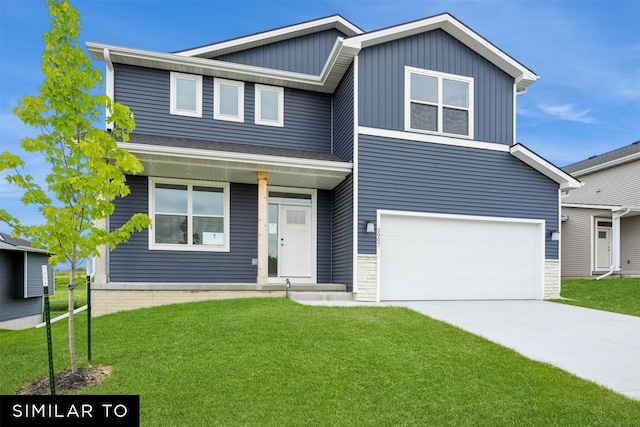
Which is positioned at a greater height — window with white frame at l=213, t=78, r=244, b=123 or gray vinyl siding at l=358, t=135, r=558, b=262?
window with white frame at l=213, t=78, r=244, b=123

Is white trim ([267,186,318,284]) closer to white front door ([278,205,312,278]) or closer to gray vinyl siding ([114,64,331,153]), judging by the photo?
white front door ([278,205,312,278])

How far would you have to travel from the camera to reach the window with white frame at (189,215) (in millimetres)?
10047

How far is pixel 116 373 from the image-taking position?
4.63 metres

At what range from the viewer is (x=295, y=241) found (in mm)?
11000

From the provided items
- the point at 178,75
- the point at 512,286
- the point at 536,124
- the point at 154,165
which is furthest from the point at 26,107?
the point at 536,124

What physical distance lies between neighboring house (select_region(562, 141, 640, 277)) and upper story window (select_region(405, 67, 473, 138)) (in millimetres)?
8390

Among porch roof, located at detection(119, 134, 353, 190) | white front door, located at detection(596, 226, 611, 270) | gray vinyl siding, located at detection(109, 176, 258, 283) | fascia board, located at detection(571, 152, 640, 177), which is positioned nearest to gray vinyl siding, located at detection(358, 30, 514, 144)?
porch roof, located at detection(119, 134, 353, 190)

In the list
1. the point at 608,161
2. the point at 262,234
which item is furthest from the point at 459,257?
the point at 608,161

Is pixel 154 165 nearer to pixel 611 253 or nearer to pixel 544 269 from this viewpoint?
pixel 544 269

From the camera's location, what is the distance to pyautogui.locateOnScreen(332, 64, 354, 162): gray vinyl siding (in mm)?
10172

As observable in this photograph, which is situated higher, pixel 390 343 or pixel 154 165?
pixel 154 165

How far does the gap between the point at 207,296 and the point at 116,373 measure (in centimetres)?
456

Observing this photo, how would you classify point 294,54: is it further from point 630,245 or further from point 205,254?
point 630,245

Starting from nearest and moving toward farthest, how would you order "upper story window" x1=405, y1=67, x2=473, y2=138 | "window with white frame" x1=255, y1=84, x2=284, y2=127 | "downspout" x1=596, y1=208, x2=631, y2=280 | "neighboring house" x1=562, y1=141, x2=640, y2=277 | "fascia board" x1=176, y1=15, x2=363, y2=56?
"upper story window" x1=405, y1=67, x2=473, y2=138 < "window with white frame" x1=255, y1=84, x2=284, y2=127 < "fascia board" x1=176, y1=15, x2=363, y2=56 < "downspout" x1=596, y1=208, x2=631, y2=280 < "neighboring house" x1=562, y1=141, x2=640, y2=277
